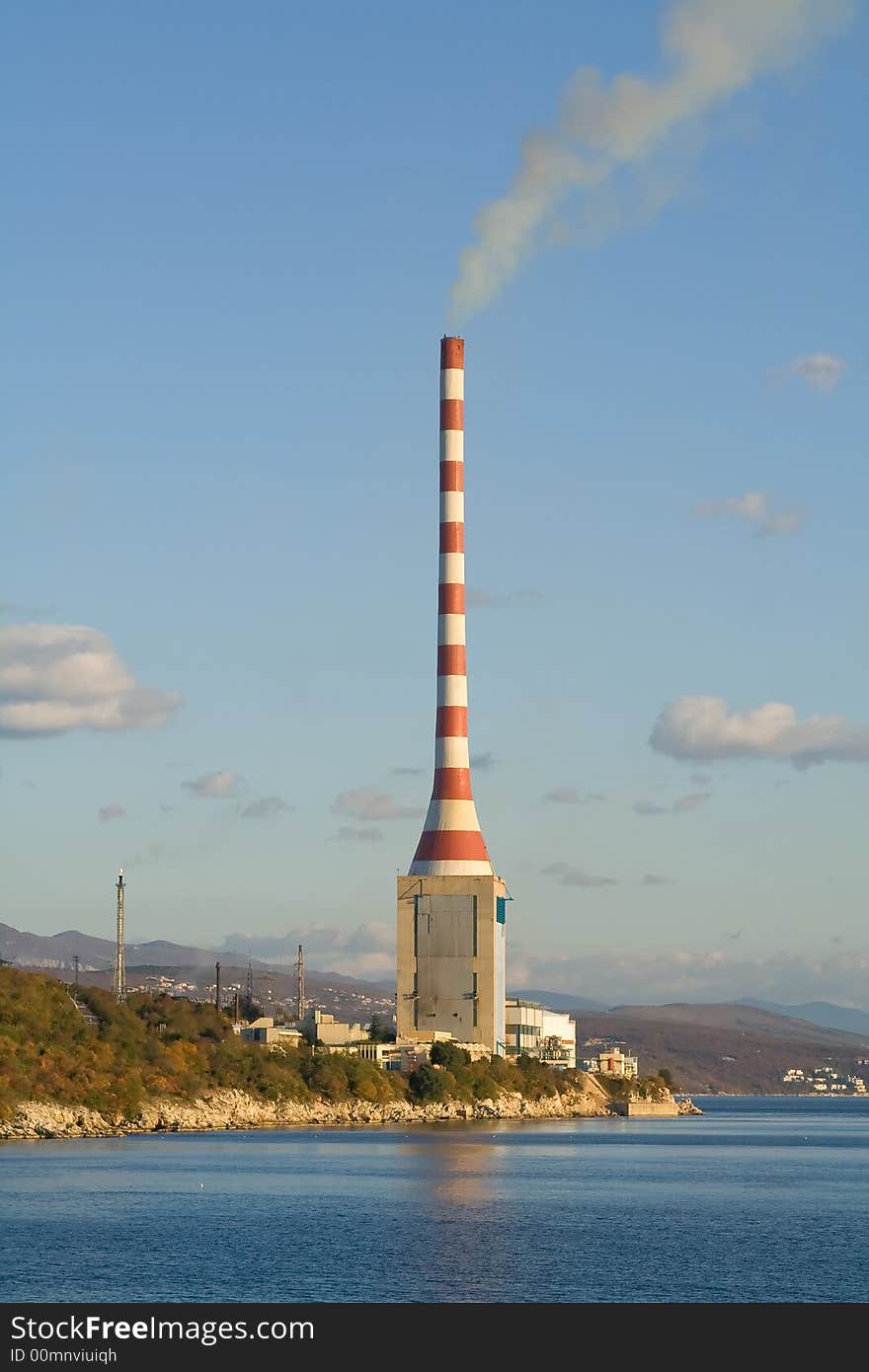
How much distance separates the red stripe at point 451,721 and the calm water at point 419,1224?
95.4ft

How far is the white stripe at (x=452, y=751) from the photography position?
121 metres

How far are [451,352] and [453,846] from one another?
29893 mm

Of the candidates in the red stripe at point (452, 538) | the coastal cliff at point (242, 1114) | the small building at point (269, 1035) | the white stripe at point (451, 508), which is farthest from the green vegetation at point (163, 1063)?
the white stripe at point (451, 508)

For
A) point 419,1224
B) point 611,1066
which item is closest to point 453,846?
point 611,1066

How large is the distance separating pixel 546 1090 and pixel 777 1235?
86.0 metres

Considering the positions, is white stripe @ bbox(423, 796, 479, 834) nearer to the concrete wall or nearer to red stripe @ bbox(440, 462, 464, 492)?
red stripe @ bbox(440, 462, 464, 492)

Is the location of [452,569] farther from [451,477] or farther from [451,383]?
[451,383]

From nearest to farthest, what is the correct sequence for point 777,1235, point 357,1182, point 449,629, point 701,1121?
point 777,1235 < point 357,1182 < point 449,629 < point 701,1121

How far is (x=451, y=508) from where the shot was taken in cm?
11869

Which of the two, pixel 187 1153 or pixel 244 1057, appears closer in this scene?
pixel 187 1153
